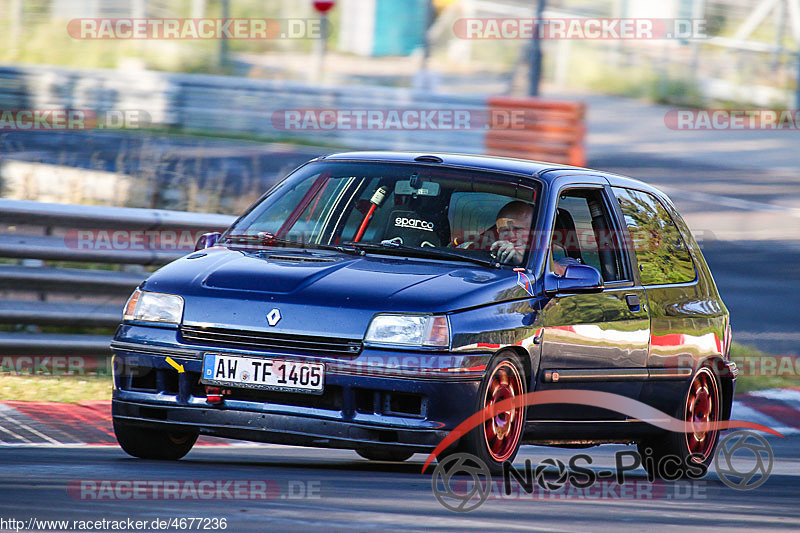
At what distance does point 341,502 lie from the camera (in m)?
5.39

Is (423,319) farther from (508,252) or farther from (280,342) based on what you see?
(508,252)

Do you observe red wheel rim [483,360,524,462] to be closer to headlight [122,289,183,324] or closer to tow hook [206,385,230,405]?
tow hook [206,385,230,405]

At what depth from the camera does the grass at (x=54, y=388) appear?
8805mm

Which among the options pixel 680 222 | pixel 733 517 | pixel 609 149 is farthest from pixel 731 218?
pixel 733 517

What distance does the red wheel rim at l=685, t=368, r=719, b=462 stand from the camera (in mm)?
8023

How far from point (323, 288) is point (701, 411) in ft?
9.45

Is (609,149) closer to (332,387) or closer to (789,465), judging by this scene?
(789,465)

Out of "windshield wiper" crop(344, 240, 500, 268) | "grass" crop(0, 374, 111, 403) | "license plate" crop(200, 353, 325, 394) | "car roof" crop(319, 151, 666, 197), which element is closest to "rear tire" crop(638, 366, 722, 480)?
"car roof" crop(319, 151, 666, 197)

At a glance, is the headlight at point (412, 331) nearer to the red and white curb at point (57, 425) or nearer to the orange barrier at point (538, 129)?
the red and white curb at point (57, 425)

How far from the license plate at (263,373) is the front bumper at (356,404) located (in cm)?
3

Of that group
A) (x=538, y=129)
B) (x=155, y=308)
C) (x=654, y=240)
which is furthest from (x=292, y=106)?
(x=155, y=308)

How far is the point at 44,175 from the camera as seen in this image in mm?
15422

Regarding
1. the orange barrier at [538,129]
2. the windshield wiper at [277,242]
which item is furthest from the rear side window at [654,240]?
the orange barrier at [538,129]

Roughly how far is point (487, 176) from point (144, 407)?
2.07m
